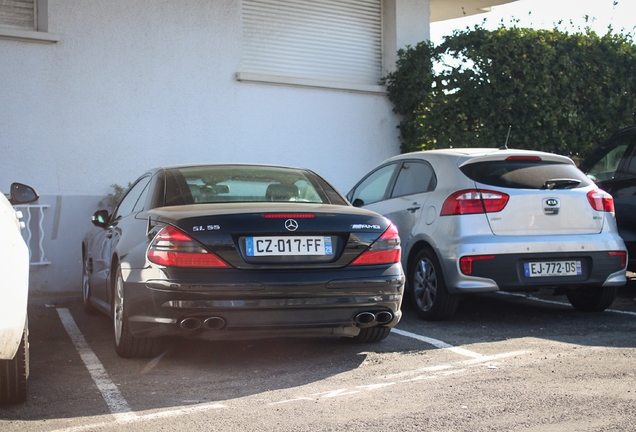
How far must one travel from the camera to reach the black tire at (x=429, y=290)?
7.48 m

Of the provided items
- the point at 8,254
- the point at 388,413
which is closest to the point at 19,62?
the point at 8,254

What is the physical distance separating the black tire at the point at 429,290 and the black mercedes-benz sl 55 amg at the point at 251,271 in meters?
1.70

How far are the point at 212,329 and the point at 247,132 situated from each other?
6767mm

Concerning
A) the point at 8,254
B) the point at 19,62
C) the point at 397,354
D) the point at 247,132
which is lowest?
the point at 397,354

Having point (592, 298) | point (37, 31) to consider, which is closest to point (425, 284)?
point (592, 298)

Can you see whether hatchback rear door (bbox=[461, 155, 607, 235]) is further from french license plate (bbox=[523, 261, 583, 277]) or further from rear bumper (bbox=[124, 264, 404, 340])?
rear bumper (bbox=[124, 264, 404, 340])

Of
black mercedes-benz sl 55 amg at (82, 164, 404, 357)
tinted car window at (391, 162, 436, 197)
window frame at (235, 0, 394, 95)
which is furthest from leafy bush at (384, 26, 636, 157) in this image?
black mercedes-benz sl 55 amg at (82, 164, 404, 357)

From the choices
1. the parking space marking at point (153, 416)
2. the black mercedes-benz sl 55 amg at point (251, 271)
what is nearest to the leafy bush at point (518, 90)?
the black mercedes-benz sl 55 amg at point (251, 271)

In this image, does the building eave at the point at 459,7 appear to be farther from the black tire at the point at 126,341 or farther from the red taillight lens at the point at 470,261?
the black tire at the point at 126,341

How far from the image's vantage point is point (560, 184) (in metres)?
7.48

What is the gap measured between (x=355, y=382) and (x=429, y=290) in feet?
8.81

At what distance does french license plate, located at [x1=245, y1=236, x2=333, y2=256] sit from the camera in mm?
5422

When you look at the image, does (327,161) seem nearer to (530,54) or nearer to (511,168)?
(530,54)

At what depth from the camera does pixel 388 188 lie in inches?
347
